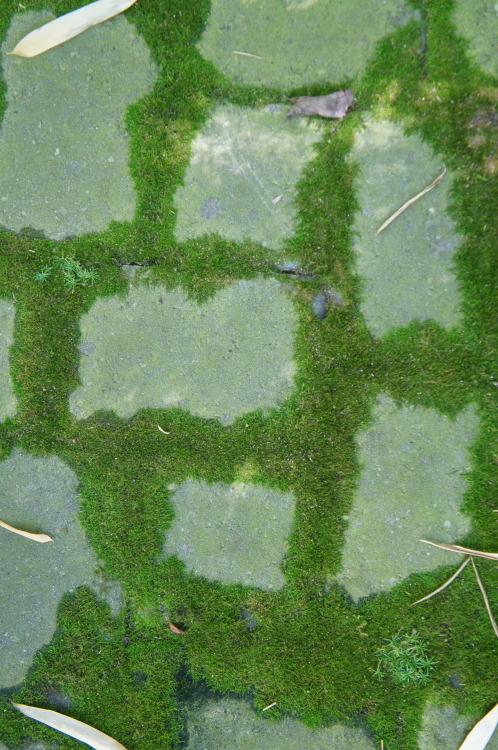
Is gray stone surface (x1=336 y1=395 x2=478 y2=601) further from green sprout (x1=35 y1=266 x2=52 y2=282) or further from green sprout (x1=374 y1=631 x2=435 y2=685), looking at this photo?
green sprout (x1=35 y1=266 x2=52 y2=282)

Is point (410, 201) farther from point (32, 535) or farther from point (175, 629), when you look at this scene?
point (32, 535)

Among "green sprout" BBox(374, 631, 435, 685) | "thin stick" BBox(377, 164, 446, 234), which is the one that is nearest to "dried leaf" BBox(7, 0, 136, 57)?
"thin stick" BBox(377, 164, 446, 234)

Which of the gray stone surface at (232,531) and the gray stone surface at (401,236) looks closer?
the gray stone surface at (401,236)

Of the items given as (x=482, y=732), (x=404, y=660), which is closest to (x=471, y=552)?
(x=404, y=660)

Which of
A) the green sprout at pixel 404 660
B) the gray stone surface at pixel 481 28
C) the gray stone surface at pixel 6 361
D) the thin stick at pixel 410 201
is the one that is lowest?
the green sprout at pixel 404 660

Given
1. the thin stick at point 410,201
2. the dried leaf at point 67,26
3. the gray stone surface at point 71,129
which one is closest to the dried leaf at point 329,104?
the thin stick at point 410,201

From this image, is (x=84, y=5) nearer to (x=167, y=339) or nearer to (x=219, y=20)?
(x=219, y=20)

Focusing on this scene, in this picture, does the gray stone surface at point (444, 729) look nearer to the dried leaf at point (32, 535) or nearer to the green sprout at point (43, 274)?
the dried leaf at point (32, 535)
